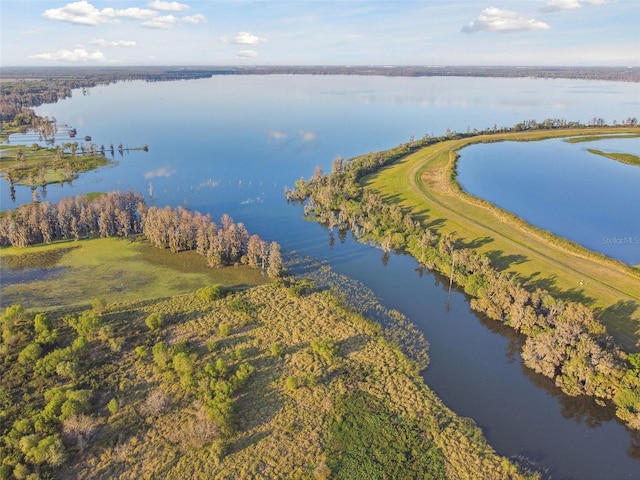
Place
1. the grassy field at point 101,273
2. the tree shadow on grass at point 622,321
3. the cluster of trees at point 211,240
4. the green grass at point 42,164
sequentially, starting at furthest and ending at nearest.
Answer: the green grass at point 42,164 → the cluster of trees at point 211,240 → the grassy field at point 101,273 → the tree shadow on grass at point 622,321

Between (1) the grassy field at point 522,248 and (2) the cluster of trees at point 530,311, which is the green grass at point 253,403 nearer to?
(2) the cluster of trees at point 530,311

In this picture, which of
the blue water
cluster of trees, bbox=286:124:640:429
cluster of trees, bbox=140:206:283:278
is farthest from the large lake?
the blue water

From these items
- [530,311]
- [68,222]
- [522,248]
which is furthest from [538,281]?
→ [68,222]

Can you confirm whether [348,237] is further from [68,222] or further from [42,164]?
[42,164]

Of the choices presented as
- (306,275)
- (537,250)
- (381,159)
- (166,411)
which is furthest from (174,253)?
(381,159)

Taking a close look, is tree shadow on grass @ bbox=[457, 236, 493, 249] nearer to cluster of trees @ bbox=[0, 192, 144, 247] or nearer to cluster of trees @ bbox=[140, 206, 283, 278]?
cluster of trees @ bbox=[140, 206, 283, 278]

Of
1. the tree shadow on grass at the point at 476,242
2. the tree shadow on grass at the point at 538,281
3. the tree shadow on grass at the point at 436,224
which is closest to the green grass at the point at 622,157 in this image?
the tree shadow on grass at the point at 436,224
